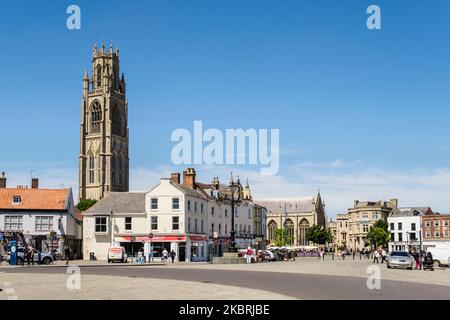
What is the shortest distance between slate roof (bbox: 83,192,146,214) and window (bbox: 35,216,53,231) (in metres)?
4.01

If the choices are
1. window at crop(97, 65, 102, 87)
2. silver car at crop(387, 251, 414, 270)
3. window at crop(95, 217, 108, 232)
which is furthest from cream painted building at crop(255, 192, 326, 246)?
silver car at crop(387, 251, 414, 270)

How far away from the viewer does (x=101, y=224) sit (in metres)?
69.8

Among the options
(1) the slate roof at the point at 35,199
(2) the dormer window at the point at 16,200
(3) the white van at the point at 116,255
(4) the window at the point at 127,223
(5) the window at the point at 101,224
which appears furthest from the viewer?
(5) the window at the point at 101,224

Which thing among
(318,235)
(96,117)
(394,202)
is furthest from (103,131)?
(394,202)

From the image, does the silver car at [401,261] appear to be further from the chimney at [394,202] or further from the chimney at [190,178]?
the chimney at [394,202]

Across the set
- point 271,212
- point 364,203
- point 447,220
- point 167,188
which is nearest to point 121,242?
point 167,188

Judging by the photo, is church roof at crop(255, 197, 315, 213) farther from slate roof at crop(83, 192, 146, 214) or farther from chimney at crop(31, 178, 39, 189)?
slate roof at crop(83, 192, 146, 214)

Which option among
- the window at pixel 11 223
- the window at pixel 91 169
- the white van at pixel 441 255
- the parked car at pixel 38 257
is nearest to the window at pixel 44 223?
the window at pixel 11 223

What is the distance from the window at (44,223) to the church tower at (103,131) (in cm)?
9953

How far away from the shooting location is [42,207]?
2689 inches

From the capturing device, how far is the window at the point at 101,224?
229 ft

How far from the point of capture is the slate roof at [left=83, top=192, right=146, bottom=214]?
231 ft

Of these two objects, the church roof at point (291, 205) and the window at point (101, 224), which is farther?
the church roof at point (291, 205)
